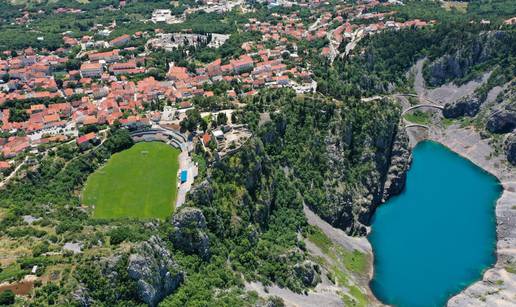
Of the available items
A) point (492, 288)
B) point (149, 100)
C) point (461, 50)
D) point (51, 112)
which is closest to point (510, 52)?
point (461, 50)

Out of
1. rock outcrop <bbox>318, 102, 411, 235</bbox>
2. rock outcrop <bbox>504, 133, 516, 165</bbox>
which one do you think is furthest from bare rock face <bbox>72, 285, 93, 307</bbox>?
rock outcrop <bbox>504, 133, 516, 165</bbox>

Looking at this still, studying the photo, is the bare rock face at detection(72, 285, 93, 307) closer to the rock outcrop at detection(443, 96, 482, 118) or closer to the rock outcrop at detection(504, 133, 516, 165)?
the rock outcrop at detection(504, 133, 516, 165)

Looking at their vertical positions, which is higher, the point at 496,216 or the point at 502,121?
the point at 502,121

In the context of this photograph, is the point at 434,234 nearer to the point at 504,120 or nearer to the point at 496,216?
the point at 496,216

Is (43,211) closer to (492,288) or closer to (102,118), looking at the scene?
(102,118)

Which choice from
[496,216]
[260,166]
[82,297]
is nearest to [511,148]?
[496,216]

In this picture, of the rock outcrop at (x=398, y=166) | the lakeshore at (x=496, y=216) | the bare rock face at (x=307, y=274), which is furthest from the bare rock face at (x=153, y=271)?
the rock outcrop at (x=398, y=166)
